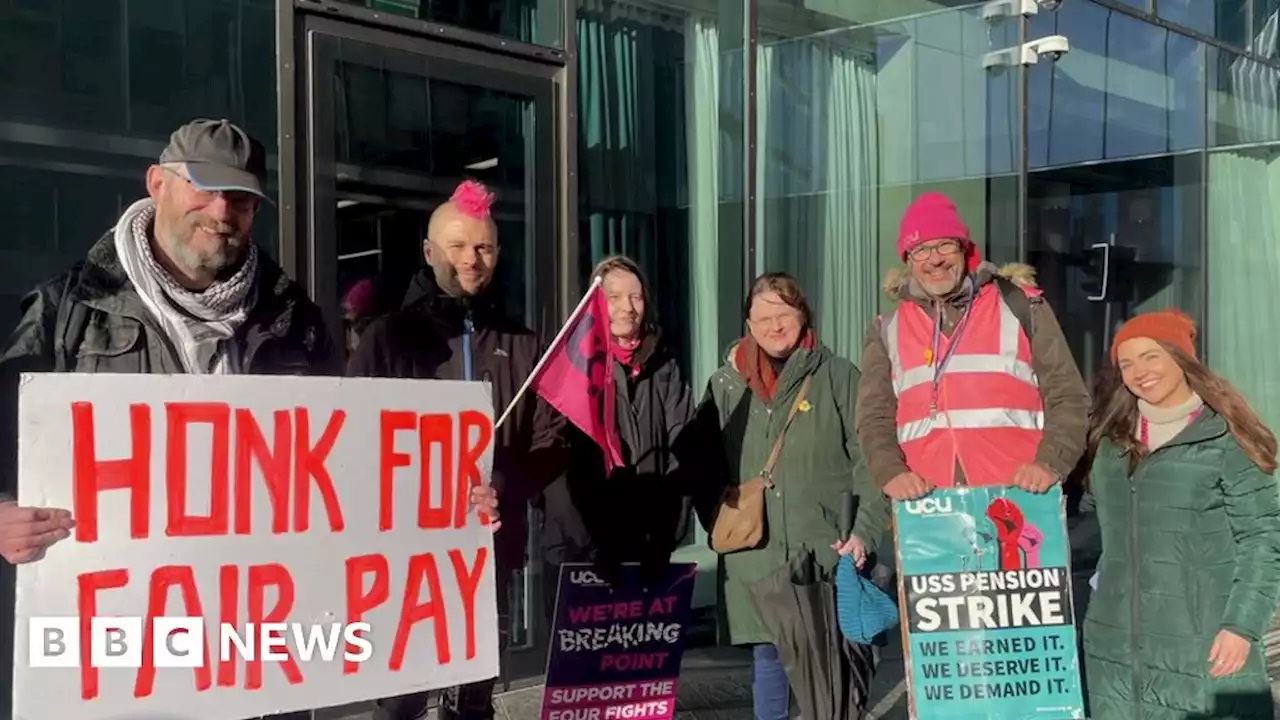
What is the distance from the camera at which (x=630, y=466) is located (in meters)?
3.96

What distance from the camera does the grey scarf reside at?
8.94ft

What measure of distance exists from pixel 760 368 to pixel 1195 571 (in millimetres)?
1408

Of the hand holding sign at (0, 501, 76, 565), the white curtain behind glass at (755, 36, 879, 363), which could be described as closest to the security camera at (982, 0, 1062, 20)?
the white curtain behind glass at (755, 36, 879, 363)

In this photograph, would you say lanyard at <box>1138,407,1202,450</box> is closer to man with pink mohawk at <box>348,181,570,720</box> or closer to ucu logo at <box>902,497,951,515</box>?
ucu logo at <box>902,497,951,515</box>

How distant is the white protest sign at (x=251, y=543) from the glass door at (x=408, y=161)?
1.73m

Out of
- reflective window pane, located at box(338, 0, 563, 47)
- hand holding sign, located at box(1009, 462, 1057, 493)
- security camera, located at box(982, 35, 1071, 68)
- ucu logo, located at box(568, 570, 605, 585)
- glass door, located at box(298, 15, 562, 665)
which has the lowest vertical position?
ucu logo, located at box(568, 570, 605, 585)

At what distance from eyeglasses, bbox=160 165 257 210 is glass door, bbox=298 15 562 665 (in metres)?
1.85

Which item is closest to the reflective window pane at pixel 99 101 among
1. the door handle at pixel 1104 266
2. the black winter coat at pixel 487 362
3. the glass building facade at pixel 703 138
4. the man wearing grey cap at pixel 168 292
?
the glass building facade at pixel 703 138

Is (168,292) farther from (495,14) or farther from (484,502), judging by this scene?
(495,14)

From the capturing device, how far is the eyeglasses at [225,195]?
275 centimetres

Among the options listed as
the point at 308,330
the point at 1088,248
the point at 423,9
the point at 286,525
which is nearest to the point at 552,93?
the point at 423,9

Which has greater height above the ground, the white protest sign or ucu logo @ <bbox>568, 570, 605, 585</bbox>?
the white protest sign

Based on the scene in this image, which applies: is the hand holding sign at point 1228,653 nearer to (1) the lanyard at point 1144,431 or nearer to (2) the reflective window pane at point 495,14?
(1) the lanyard at point 1144,431

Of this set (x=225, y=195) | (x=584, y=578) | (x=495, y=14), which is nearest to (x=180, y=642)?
(x=225, y=195)
